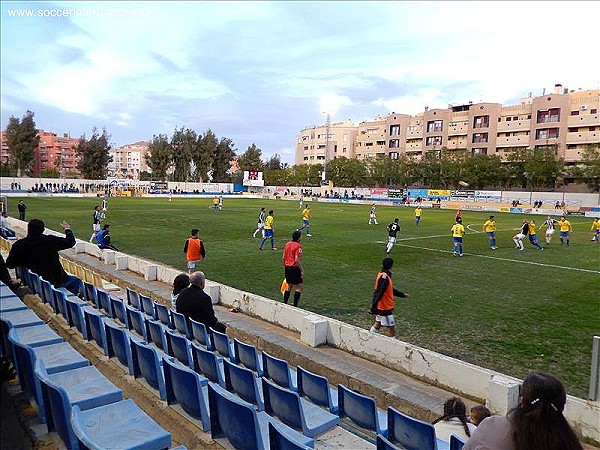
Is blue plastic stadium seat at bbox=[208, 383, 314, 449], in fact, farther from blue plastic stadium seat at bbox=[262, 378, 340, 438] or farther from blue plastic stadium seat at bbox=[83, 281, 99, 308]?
blue plastic stadium seat at bbox=[83, 281, 99, 308]

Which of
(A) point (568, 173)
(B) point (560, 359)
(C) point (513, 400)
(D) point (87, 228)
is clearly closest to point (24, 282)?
(C) point (513, 400)

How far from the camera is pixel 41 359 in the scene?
140 inches

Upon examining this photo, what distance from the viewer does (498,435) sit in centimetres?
254

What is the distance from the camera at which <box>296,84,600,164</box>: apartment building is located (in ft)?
220

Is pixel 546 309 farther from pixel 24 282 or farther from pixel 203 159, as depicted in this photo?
pixel 203 159

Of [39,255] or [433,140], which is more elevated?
[433,140]

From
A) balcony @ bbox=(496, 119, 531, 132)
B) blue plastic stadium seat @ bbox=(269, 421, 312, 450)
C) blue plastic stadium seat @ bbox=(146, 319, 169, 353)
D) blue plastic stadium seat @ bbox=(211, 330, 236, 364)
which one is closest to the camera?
blue plastic stadium seat @ bbox=(269, 421, 312, 450)

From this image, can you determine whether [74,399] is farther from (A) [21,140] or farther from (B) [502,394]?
(A) [21,140]

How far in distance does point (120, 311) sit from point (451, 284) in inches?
382

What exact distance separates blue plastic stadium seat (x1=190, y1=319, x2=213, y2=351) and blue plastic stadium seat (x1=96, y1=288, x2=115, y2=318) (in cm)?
168

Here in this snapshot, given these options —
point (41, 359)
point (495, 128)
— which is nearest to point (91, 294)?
point (41, 359)

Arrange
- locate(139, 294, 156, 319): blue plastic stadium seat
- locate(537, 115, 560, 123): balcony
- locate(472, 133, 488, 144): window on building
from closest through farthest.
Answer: locate(139, 294, 156, 319): blue plastic stadium seat < locate(537, 115, 560, 123): balcony < locate(472, 133, 488, 144): window on building

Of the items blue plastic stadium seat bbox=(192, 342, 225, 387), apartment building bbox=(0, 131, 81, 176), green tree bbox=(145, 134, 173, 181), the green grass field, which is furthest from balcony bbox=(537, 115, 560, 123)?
apartment building bbox=(0, 131, 81, 176)

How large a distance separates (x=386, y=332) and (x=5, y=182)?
77579mm
